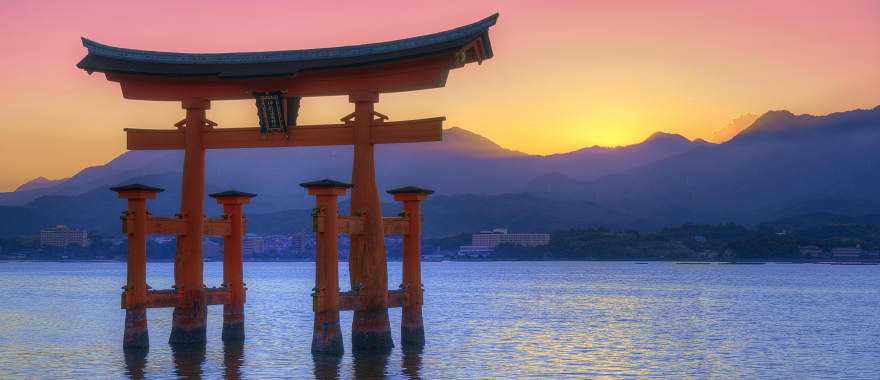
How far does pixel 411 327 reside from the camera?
1144 inches

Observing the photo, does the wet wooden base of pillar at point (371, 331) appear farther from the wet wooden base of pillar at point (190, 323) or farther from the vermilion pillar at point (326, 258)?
the wet wooden base of pillar at point (190, 323)

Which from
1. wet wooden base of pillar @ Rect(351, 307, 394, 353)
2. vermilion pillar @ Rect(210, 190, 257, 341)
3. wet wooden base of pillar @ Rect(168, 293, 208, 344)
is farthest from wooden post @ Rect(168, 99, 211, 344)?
wet wooden base of pillar @ Rect(351, 307, 394, 353)

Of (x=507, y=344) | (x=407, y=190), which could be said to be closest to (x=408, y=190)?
(x=407, y=190)

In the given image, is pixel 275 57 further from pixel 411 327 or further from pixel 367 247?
pixel 411 327

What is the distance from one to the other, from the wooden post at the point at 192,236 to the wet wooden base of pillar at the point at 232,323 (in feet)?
4.18

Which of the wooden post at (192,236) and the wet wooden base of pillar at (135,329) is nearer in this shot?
the wet wooden base of pillar at (135,329)

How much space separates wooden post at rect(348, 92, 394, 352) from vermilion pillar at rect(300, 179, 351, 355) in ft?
3.08

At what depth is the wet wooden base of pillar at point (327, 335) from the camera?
85.0 feet

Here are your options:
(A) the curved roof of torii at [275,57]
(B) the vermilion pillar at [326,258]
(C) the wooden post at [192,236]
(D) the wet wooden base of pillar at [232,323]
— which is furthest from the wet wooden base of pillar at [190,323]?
(A) the curved roof of torii at [275,57]

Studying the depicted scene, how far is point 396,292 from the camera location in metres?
27.7

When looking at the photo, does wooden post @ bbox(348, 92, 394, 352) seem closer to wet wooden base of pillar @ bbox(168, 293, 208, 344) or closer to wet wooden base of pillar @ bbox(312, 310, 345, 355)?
wet wooden base of pillar @ bbox(312, 310, 345, 355)

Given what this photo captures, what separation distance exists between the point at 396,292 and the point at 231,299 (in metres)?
5.05

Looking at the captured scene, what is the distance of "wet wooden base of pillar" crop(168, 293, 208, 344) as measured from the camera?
1136 inches

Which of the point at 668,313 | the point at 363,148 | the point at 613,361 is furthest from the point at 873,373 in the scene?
the point at 668,313
